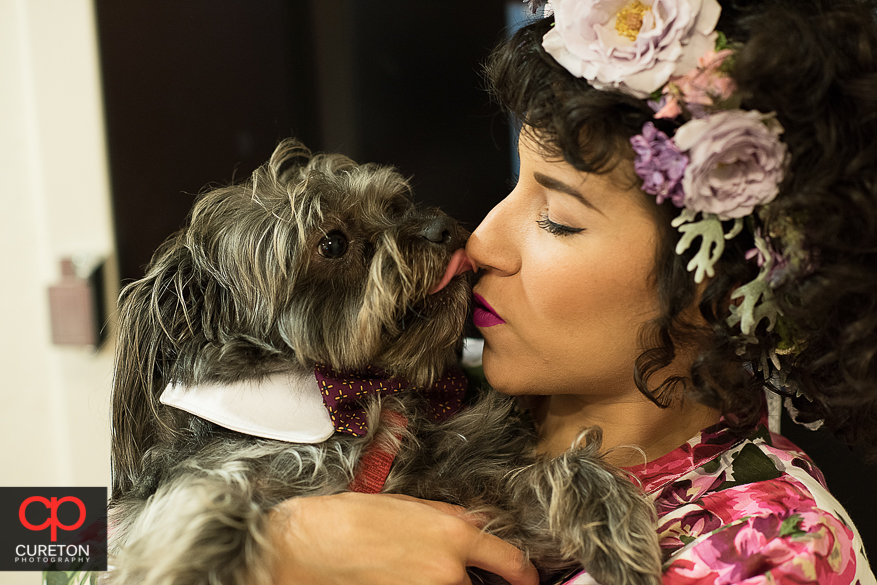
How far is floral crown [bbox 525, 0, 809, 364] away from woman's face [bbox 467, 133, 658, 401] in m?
0.10

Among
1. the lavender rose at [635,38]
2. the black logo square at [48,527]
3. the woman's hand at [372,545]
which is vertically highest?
the lavender rose at [635,38]

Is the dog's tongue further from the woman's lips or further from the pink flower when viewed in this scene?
the pink flower

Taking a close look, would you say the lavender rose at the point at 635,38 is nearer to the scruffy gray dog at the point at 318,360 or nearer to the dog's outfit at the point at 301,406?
the scruffy gray dog at the point at 318,360

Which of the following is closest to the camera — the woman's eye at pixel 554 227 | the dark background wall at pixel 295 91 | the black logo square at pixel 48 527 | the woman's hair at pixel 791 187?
the woman's hair at pixel 791 187

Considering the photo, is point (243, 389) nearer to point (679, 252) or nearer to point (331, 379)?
point (331, 379)

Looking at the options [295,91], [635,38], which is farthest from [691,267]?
[295,91]

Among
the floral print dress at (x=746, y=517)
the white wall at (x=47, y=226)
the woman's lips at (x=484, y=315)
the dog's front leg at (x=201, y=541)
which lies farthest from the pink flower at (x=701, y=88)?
the white wall at (x=47, y=226)

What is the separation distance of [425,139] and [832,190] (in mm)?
1933

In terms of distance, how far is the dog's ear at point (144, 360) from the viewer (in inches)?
62.3

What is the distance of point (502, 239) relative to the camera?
1461 millimetres

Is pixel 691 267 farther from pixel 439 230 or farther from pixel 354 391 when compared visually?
pixel 354 391

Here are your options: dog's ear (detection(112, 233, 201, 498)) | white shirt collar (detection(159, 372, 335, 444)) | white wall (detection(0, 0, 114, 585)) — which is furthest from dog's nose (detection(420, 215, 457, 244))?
white wall (detection(0, 0, 114, 585))

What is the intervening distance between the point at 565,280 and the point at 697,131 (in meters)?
0.37

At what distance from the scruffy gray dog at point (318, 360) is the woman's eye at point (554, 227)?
0.85ft
